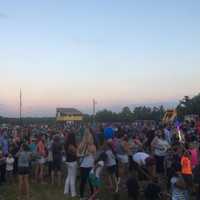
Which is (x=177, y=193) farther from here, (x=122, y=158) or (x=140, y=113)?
(x=140, y=113)

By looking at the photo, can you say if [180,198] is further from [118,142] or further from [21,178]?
[21,178]

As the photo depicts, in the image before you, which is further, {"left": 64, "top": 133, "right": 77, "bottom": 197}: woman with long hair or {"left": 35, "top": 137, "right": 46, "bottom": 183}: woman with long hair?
{"left": 35, "top": 137, "right": 46, "bottom": 183}: woman with long hair

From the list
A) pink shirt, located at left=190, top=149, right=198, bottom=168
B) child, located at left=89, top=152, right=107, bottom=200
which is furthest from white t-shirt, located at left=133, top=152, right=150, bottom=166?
child, located at left=89, top=152, right=107, bottom=200

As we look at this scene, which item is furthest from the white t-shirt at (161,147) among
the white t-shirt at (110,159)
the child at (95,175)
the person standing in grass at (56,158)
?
the child at (95,175)

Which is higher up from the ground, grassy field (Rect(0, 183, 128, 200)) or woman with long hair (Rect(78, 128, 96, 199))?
woman with long hair (Rect(78, 128, 96, 199))

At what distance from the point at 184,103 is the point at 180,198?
4439 cm

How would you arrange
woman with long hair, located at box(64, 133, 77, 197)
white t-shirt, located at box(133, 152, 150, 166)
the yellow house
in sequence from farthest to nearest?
the yellow house, white t-shirt, located at box(133, 152, 150, 166), woman with long hair, located at box(64, 133, 77, 197)

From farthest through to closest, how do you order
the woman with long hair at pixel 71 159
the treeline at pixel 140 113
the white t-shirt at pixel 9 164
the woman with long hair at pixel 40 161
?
the treeline at pixel 140 113
the woman with long hair at pixel 40 161
the white t-shirt at pixel 9 164
the woman with long hair at pixel 71 159

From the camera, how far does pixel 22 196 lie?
44.4 ft

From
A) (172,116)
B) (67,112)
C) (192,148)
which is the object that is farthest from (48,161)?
(67,112)

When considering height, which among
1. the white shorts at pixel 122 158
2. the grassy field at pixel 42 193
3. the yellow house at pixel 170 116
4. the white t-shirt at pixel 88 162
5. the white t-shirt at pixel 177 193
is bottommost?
the grassy field at pixel 42 193

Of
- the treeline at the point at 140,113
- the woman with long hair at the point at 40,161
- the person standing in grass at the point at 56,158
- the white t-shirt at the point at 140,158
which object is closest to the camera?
the white t-shirt at the point at 140,158

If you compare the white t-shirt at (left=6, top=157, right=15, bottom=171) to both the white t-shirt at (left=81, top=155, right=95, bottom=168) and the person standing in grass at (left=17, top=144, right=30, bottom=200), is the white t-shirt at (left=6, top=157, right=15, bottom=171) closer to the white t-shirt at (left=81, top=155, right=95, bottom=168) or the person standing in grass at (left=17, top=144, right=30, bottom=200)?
the person standing in grass at (left=17, top=144, right=30, bottom=200)

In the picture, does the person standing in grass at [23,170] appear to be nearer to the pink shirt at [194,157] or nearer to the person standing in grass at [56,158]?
the person standing in grass at [56,158]
